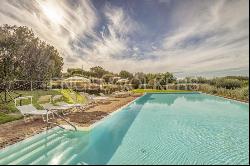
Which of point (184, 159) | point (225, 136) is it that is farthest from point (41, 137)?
point (225, 136)

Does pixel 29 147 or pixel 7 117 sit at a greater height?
pixel 7 117

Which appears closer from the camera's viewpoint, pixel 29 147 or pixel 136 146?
pixel 29 147

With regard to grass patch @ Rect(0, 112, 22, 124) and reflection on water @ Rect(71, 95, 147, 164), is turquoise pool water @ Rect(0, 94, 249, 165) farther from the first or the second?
grass patch @ Rect(0, 112, 22, 124)

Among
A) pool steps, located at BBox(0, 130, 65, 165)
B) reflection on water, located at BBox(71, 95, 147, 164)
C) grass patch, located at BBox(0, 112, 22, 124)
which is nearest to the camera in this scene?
pool steps, located at BBox(0, 130, 65, 165)

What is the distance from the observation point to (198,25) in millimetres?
12250

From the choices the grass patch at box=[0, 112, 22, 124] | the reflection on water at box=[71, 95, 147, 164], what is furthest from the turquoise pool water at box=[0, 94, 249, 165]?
the grass patch at box=[0, 112, 22, 124]

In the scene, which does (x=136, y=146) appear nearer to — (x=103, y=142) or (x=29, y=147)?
(x=103, y=142)

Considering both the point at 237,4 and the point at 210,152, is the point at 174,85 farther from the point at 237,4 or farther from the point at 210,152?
the point at 210,152

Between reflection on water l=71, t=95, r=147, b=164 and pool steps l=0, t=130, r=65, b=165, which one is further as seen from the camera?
reflection on water l=71, t=95, r=147, b=164

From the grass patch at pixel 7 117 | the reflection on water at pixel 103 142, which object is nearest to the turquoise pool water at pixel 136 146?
the reflection on water at pixel 103 142

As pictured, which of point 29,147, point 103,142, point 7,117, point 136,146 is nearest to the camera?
point 29,147

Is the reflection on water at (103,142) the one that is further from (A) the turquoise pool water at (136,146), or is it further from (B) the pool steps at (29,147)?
(B) the pool steps at (29,147)

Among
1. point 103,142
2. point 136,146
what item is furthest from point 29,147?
point 136,146

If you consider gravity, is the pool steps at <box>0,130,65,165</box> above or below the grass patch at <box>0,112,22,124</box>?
below
